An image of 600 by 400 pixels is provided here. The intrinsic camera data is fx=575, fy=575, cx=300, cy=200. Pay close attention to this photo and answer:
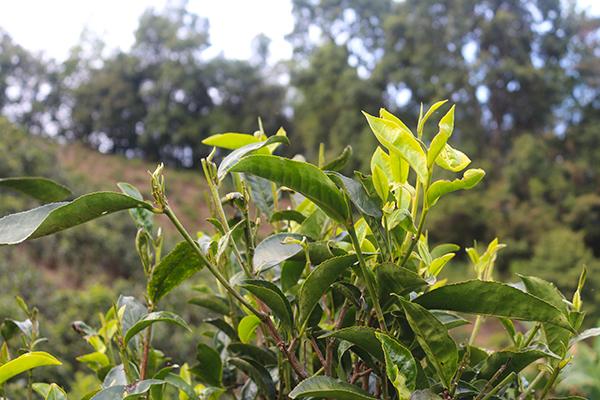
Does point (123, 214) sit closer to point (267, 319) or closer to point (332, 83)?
point (267, 319)

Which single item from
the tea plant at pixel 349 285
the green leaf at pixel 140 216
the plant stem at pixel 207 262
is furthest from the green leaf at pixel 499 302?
the green leaf at pixel 140 216

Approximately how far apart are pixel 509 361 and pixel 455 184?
0.11 meters

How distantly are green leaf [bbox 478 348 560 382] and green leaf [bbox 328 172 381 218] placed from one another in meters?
0.11

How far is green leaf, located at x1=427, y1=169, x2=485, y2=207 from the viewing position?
29 centimetres

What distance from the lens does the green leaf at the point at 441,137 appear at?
0.97ft

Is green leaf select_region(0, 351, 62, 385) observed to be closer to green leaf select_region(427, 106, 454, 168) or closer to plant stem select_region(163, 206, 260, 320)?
plant stem select_region(163, 206, 260, 320)

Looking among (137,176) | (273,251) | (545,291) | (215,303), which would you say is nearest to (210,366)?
(215,303)

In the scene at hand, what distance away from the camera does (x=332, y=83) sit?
962 centimetres

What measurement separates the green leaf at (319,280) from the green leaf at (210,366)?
145 mm

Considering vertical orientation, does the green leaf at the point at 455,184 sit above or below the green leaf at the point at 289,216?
above

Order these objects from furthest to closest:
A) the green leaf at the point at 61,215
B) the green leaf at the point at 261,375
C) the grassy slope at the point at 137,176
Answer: the grassy slope at the point at 137,176 → the green leaf at the point at 261,375 → the green leaf at the point at 61,215

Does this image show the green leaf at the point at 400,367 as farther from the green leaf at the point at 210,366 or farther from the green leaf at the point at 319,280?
the green leaf at the point at 210,366

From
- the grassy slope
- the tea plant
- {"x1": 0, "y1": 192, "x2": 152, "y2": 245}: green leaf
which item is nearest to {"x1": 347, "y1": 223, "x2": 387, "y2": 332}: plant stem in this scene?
the tea plant

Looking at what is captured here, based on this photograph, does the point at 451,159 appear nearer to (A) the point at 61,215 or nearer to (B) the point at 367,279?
(B) the point at 367,279
